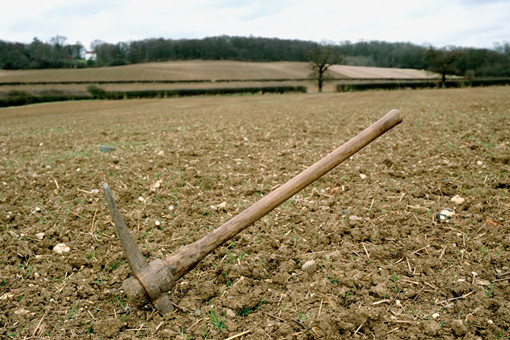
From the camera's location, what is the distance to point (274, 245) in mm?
3115

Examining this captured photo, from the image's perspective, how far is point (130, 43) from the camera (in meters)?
76.6

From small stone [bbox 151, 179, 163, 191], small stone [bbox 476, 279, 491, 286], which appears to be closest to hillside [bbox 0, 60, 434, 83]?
small stone [bbox 151, 179, 163, 191]

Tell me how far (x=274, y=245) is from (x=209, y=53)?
7941 centimetres

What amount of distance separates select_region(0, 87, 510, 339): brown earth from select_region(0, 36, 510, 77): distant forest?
206 ft

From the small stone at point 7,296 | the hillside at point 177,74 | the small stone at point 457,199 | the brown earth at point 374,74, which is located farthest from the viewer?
the brown earth at point 374,74

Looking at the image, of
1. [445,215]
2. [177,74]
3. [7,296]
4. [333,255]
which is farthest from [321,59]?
[7,296]

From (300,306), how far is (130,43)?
85767mm

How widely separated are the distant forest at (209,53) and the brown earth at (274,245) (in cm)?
6292

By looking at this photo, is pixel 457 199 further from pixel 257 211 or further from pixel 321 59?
pixel 321 59

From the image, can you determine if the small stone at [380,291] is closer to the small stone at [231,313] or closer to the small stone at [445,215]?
the small stone at [231,313]

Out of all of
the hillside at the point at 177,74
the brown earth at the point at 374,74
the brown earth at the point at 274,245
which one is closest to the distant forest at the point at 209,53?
the brown earth at the point at 374,74

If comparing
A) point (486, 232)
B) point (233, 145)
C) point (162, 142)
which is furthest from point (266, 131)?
point (486, 232)

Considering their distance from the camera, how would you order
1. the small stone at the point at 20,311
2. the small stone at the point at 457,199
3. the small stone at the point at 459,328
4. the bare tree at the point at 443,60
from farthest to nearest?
the bare tree at the point at 443,60
the small stone at the point at 457,199
the small stone at the point at 20,311
the small stone at the point at 459,328

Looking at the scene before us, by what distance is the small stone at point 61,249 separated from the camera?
10.2ft
